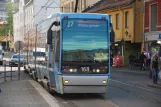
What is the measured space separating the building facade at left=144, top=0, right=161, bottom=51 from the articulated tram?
21.1 meters

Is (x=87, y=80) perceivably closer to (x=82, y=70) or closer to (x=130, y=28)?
(x=82, y=70)

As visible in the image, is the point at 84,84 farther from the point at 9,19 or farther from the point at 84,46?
the point at 9,19

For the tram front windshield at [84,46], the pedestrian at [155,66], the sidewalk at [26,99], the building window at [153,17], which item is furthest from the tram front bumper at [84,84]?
the building window at [153,17]

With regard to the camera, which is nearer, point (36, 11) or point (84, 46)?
point (84, 46)

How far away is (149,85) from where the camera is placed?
20.0 metres

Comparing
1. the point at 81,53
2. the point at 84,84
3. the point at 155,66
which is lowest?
the point at 84,84

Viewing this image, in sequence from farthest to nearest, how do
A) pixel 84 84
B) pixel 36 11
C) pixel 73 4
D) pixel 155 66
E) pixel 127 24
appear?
pixel 36 11 < pixel 73 4 < pixel 127 24 < pixel 155 66 < pixel 84 84

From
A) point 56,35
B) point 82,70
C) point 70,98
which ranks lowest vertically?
point 70,98

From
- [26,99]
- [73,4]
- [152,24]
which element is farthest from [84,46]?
[73,4]

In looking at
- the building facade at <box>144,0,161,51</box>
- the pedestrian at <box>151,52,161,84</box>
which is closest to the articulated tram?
the pedestrian at <box>151,52,161,84</box>

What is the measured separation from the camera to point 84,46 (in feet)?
45.7

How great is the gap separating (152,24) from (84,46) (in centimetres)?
2399

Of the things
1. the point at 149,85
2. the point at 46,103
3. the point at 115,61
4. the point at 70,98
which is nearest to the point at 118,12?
the point at 115,61

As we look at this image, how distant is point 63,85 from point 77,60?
1.00 m
